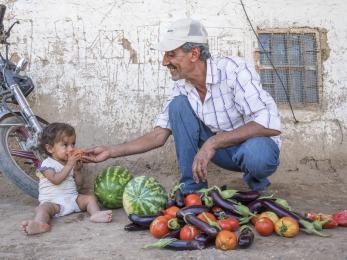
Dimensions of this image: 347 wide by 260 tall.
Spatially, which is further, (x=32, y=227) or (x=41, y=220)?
(x=41, y=220)

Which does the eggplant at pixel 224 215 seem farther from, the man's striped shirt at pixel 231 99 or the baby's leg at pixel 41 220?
the baby's leg at pixel 41 220

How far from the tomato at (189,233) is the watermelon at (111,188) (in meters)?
1.16

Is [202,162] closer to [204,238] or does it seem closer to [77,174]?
[204,238]

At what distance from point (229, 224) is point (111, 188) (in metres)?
1.33

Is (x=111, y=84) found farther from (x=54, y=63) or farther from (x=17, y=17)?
(x=17, y=17)

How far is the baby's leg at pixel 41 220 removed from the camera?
12.9 ft

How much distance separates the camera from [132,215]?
398 centimetres

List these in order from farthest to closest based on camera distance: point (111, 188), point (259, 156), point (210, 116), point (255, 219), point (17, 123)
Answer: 1. point (17, 123)
2. point (111, 188)
3. point (210, 116)
4. point (259, 156)
5. point (255, 219)

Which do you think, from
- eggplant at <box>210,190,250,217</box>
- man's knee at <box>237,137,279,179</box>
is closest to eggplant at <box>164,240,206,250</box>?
eggplant at <box>210,190,250,217</box>

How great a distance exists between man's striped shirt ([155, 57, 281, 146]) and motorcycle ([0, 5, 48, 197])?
1.21m

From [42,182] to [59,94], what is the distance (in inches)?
46.7

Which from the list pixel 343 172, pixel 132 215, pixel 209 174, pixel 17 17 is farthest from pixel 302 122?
pixel 17 17

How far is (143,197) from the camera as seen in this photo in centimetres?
425

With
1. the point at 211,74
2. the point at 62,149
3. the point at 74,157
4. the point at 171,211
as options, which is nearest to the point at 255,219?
the point at 171,211
